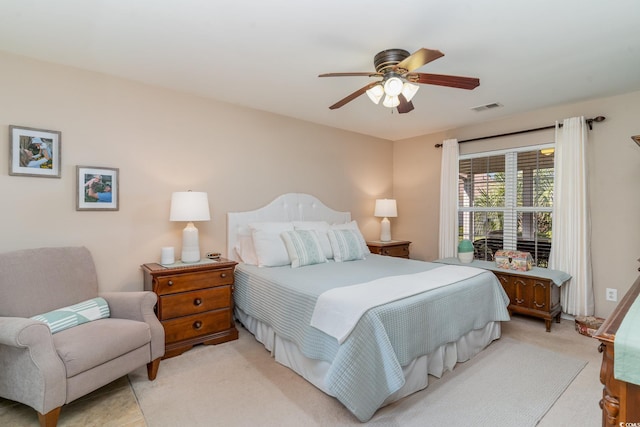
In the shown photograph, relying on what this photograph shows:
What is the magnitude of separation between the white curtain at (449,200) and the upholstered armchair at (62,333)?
373 cm

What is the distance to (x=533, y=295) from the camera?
339cm

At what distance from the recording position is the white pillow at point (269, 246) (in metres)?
3.16

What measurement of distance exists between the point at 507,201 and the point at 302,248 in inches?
110

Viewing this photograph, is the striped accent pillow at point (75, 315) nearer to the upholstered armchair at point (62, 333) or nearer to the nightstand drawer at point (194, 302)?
the upholstered armchair at point (62, 333)

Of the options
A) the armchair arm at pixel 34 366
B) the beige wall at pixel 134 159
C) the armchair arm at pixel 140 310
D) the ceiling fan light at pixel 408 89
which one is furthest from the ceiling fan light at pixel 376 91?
the armchair arm at pixel 34 366

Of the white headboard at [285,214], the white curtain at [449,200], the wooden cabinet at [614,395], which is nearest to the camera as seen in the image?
the wooden cabinet at [614,395]

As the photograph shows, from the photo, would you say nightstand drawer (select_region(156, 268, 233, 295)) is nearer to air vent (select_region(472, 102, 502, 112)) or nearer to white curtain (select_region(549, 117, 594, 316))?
air vent (select_region(472, 102, 502, 112))

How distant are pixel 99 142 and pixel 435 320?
311 cm

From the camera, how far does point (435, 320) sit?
2.24m

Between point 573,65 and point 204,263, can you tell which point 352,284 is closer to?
point 204,263

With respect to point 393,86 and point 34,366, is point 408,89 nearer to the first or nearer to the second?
point 393,86

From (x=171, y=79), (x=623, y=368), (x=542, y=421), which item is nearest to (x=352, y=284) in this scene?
(x=542, y=421)

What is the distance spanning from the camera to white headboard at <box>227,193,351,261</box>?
354cm

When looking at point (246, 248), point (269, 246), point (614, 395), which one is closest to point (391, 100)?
point (269, 246)
